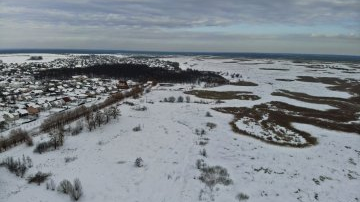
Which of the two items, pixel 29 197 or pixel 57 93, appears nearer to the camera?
pixel 29 197

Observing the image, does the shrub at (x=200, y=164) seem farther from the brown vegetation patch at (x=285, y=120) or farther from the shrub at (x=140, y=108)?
the shrub at (x=140, y=108)

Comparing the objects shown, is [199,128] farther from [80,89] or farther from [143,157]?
[80,89]

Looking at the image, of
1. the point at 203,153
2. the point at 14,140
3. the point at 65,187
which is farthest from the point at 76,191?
the point at 14,140

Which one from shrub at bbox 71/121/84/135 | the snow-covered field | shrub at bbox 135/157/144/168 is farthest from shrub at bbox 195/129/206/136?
shrub at bbox 71/121/84/135

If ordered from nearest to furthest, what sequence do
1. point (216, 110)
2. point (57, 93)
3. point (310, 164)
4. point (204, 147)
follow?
point (310, 164) → point (204, 147) → point (216, 110) → point (57, 93)

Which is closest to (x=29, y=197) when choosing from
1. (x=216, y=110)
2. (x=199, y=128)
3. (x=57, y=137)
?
(x=57, y=137)

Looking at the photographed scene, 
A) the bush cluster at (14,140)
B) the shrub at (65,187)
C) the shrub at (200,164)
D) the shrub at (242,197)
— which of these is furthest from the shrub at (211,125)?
the shrub at (65,187)

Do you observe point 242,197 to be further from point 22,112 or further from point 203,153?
point 22,112

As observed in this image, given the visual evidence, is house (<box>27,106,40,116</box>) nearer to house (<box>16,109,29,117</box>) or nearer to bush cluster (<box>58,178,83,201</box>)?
house (<box>16,109,29,117</box>)
